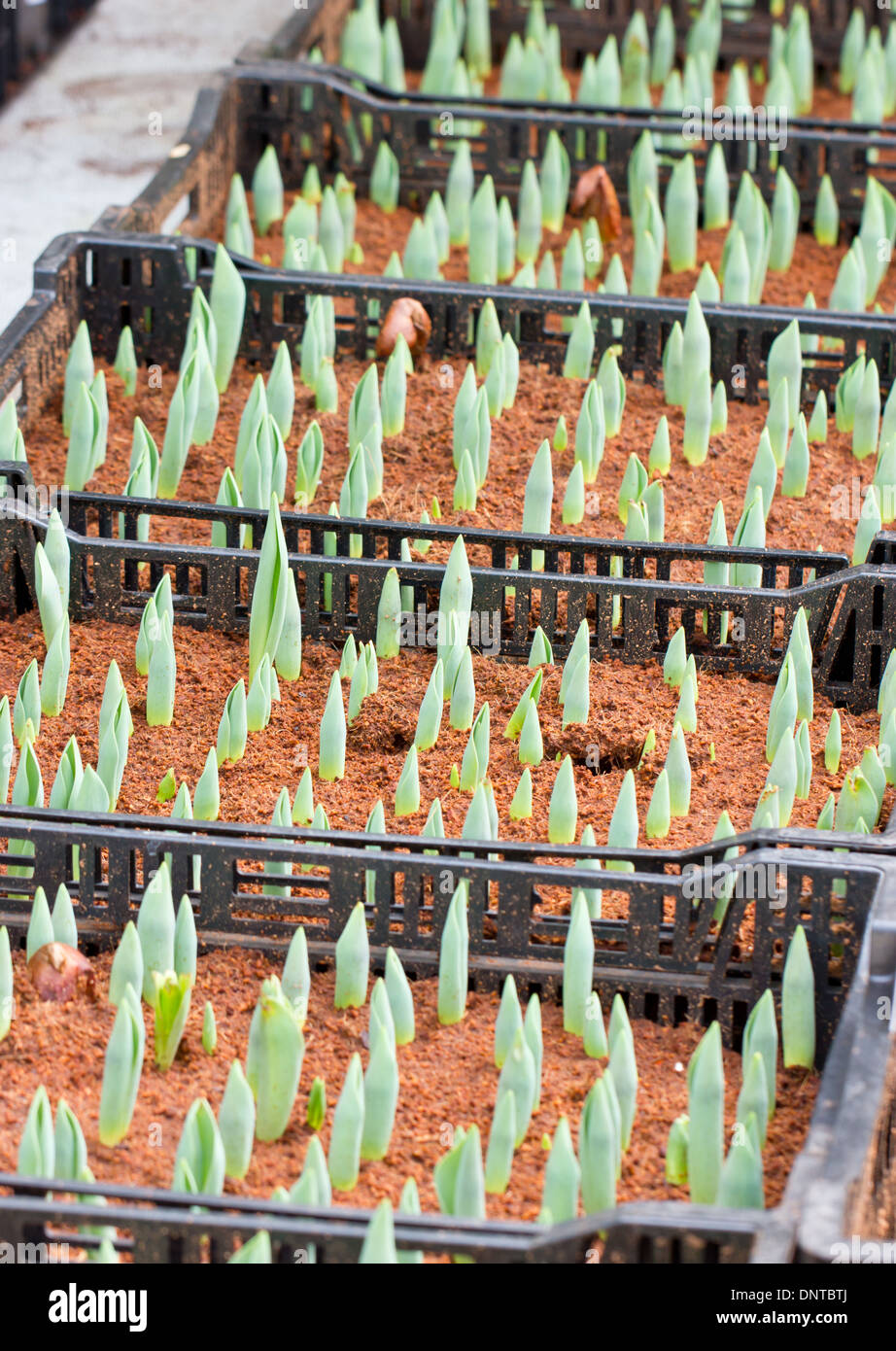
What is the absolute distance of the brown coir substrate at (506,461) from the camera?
4008 mm

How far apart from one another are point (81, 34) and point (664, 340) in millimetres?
3128

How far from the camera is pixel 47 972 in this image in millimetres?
2785

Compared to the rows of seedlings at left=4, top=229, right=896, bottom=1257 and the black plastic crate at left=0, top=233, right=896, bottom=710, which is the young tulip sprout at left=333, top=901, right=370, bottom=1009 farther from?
the black plastic crate at left=0, top=233, right=896, bottom=710

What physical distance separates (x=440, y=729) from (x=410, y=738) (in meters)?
0.05

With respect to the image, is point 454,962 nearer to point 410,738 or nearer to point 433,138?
point 410,738

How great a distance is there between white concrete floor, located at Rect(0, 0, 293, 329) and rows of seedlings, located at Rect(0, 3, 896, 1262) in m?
0.68

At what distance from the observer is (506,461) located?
4223 mm

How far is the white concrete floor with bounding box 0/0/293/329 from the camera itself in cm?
560

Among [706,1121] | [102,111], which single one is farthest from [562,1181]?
[102,111]
